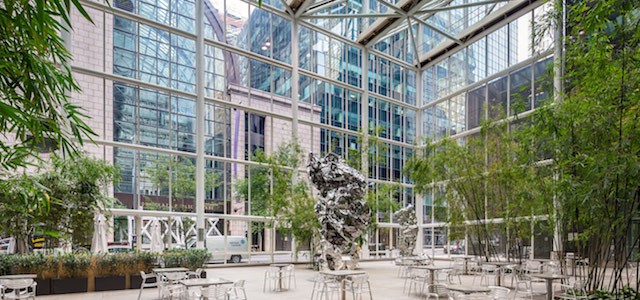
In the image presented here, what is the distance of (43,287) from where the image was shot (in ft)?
30.8

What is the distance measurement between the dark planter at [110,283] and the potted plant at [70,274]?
27 cm

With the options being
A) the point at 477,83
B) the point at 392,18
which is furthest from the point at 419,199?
the point at 392,18

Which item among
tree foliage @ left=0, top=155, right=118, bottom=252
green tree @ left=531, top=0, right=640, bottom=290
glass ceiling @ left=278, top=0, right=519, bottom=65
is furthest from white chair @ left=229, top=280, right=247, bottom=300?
glass ceiling @ left=278, top=0, right=519, bottom=65

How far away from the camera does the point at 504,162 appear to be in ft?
38.5

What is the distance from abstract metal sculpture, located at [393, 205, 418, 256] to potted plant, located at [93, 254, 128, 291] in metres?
11.3

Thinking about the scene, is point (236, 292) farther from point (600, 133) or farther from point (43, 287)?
point (600, 133)

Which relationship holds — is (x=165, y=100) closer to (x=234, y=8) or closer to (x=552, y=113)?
(x=234, y=8)

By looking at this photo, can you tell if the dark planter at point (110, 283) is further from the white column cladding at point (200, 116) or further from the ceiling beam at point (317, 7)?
the ceiling beam at point (317, 7)

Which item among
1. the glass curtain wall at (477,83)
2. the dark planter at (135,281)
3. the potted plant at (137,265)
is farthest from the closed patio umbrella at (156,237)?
the glass curtain wall at (477,83)

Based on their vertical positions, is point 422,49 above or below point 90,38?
above

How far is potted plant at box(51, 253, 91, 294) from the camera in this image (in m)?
9.57

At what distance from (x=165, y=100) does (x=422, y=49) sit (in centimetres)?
1298

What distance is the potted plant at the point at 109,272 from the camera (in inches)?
392

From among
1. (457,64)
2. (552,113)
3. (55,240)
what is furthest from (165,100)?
(457,64)
